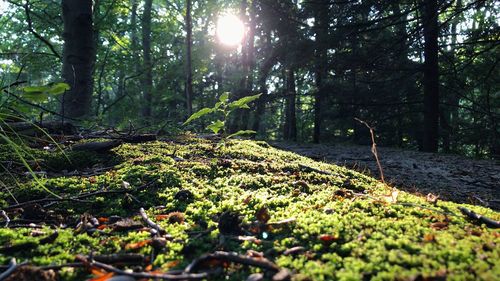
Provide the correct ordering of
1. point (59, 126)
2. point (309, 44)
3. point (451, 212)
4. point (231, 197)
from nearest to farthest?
point (451, 212), point (231, 197), point (59, 126), point (309, 44)

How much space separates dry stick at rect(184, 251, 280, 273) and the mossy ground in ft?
0.11

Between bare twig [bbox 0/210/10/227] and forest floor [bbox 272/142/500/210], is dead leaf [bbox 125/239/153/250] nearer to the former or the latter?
bare twig [bbox 0/210/10/227]

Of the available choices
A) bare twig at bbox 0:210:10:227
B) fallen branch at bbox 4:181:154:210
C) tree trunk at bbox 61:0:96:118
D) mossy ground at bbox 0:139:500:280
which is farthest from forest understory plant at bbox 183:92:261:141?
tree trunk at bbox 61:0:96:118

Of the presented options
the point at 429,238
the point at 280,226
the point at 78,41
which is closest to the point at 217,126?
the point at 280,226

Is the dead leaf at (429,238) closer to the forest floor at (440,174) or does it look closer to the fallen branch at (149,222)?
the fallen branch at (149,222)

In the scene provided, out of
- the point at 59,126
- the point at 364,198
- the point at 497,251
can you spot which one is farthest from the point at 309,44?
the point at 497,251

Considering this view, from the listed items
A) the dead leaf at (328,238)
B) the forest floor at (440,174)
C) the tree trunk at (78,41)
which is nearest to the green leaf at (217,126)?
the forest floor at (440,174)

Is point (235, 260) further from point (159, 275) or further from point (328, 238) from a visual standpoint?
point (328, 238)

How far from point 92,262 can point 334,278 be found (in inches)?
36.0

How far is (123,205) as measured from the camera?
6.86ft

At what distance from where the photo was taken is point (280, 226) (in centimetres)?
165

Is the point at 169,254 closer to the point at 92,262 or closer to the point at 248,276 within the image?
the point at 92,262

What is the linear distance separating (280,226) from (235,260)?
0.44m

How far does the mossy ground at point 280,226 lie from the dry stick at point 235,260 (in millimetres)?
33
